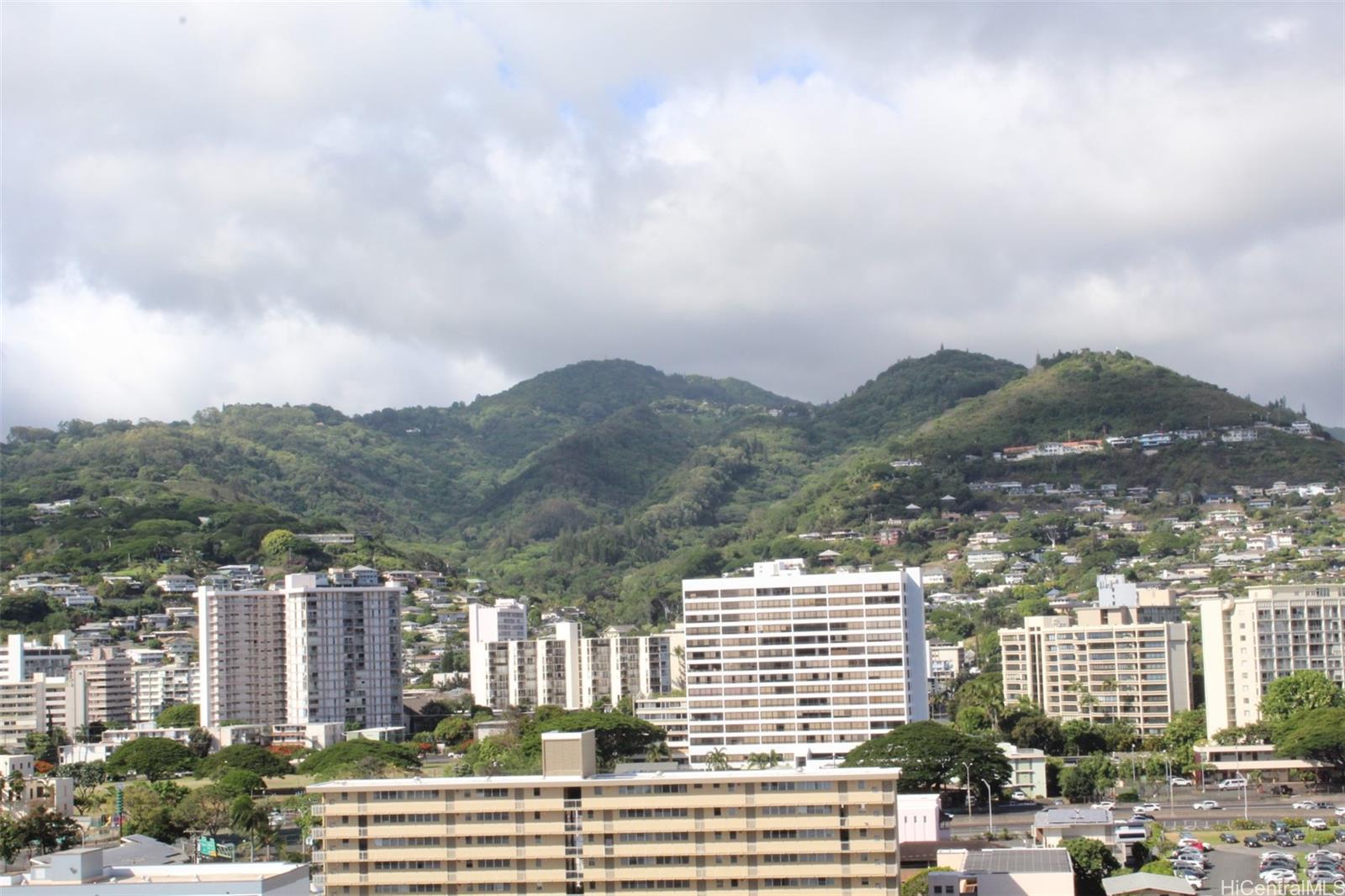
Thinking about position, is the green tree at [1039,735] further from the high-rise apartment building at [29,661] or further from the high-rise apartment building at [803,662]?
the high-rise apartment building at [29,661]

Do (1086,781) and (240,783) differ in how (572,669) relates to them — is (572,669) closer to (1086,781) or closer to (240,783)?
(240,783)

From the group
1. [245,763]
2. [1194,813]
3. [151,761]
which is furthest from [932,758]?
[151,761]

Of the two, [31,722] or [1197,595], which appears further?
[1197,595]

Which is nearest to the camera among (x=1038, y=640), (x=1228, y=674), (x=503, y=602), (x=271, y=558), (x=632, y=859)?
(x=632, y=859)

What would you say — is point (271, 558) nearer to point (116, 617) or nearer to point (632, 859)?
point (116, 617)

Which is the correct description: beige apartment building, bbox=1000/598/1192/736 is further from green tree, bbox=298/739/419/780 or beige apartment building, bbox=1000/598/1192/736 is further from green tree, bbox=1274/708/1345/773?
green tree, bbox=298/739/419/780

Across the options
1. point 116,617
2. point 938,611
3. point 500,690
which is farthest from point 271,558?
point 938,611

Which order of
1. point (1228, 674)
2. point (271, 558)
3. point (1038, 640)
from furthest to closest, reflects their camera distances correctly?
point (271, 558), point (1038, 640), point (1228, 674)
